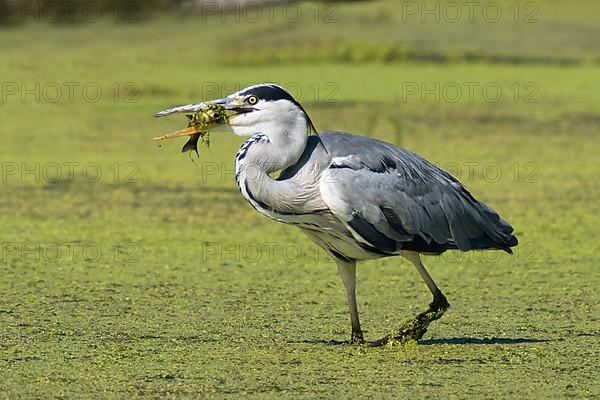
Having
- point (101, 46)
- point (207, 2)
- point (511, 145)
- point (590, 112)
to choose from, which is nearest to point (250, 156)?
point (511, 145)

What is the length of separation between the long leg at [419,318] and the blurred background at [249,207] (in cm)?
8

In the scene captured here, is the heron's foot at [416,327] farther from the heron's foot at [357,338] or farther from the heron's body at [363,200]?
the heron's body at [363,200]

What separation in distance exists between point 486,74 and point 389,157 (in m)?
8.67

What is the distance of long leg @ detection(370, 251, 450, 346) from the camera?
4418 mm

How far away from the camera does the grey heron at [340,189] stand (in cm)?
418

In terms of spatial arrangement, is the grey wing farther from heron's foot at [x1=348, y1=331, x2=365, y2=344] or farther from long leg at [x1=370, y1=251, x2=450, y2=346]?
heron's foot at [x1=348, y1=331, x2=365, y2=344]

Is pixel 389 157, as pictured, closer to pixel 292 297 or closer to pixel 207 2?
pixel 292 297

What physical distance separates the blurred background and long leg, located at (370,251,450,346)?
81 millimetres

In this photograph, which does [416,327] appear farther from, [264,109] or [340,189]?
[264,109]

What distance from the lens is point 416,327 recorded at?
4.45m

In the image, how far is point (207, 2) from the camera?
52.9ft

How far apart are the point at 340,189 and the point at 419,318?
623 millimetres

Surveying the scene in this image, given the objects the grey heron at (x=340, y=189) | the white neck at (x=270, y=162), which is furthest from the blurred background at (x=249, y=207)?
the white neck at (x=270, y=162)

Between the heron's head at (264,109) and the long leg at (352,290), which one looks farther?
the long leg at (352,290)
